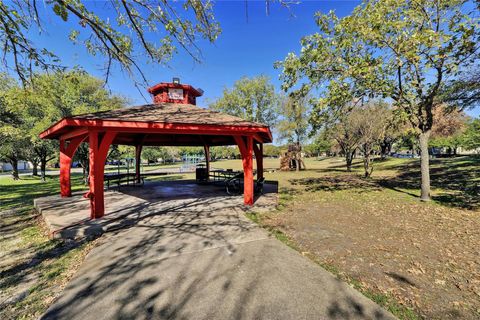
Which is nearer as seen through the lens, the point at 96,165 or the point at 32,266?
the point at 32,266

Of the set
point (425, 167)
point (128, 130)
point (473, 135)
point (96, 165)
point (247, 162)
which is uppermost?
point (473, 135)

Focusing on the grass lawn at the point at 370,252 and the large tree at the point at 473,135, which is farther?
the large tree at the point at 473,135

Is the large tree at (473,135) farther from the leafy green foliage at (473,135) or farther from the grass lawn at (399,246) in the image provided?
the grass lawn at (399,246)

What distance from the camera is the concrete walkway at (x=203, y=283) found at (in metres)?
2.72

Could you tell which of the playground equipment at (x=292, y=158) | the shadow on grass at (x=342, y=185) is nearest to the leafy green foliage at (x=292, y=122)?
the playground equipment at (x=292, y=158)

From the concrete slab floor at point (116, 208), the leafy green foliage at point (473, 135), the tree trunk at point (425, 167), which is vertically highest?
the leafy green foliage at point (473, 135)

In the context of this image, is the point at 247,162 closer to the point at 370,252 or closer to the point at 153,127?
the point at 153,127

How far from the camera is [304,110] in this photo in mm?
25062

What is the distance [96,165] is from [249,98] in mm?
22410

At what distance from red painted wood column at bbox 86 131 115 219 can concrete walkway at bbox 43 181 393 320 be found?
1349 millimetres

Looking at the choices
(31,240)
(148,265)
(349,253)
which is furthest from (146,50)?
(349,253)

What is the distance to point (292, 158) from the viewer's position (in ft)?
88.2

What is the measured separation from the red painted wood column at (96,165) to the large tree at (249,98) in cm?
2125

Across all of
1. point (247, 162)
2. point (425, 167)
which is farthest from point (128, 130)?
point (425, 167)
